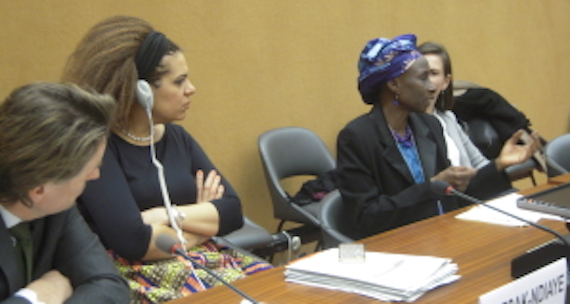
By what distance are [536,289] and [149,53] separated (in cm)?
157

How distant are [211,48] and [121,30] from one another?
171 centimetres

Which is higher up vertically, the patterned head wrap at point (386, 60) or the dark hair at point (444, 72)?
the patterned head wrap at point (386, 60)

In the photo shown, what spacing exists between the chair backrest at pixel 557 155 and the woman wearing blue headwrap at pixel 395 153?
82 cm

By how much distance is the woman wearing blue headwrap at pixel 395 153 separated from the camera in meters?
2.59

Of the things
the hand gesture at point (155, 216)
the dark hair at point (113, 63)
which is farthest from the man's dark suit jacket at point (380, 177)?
the dark hair at point (113, 63)

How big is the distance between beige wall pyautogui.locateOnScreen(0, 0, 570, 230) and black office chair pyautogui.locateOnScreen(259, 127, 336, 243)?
250 mm

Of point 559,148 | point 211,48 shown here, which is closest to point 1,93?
point 211,48

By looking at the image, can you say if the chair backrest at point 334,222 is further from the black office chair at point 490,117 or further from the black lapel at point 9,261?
the black office chair at point 490,117

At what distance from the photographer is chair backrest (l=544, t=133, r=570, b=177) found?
11.8 ft

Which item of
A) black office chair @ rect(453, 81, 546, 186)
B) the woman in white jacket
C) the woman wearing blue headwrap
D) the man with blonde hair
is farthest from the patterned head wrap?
black office chair @ rect(453, 81, 546, 186)

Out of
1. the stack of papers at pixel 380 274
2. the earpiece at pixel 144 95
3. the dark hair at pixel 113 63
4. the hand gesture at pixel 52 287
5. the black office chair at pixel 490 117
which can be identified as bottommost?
the black office chair at pixel 490 117

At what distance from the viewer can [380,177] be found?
107 inches

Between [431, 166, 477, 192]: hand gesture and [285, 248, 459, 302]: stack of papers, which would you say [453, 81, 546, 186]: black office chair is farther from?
[285, 248, 459, 302]: stack of papers

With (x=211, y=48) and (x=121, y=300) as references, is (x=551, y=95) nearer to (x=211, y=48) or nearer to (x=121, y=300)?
(x=211, y=48)
